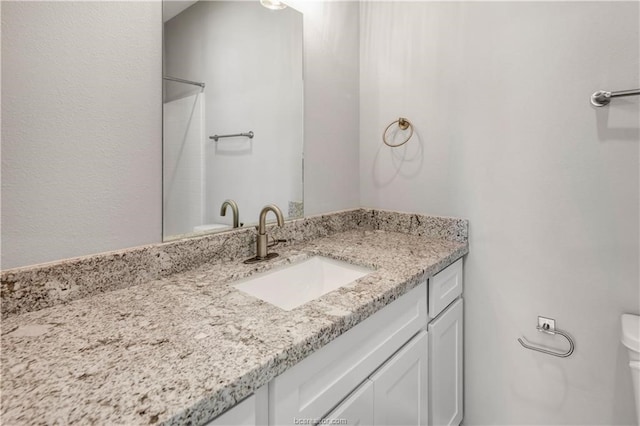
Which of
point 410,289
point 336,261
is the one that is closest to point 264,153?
point 336,261

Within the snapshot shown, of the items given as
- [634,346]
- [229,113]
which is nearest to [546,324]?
[634,346]

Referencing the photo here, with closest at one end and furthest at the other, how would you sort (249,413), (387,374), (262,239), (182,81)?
(249,413), (387,374), (182,81), (262,239)

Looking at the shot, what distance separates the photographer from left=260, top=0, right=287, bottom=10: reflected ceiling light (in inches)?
48.3

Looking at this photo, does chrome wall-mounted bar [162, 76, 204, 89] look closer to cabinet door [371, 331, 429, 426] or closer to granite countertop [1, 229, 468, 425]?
granite countertop [1, 229, 468, 425]

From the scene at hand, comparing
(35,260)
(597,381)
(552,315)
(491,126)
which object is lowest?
(597,381)

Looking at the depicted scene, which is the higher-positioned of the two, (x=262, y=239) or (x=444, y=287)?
(x=262, y=239)

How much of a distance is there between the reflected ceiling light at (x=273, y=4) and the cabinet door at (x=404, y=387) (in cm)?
137

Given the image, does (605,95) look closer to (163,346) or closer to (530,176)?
(530,176)

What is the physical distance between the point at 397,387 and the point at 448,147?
997 mm

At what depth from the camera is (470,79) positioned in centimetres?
130

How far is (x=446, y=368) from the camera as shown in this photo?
3.93 ft

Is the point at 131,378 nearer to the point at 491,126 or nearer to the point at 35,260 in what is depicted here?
the point at 35,260

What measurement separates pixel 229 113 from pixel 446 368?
128 cm

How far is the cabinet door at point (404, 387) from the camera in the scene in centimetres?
83
